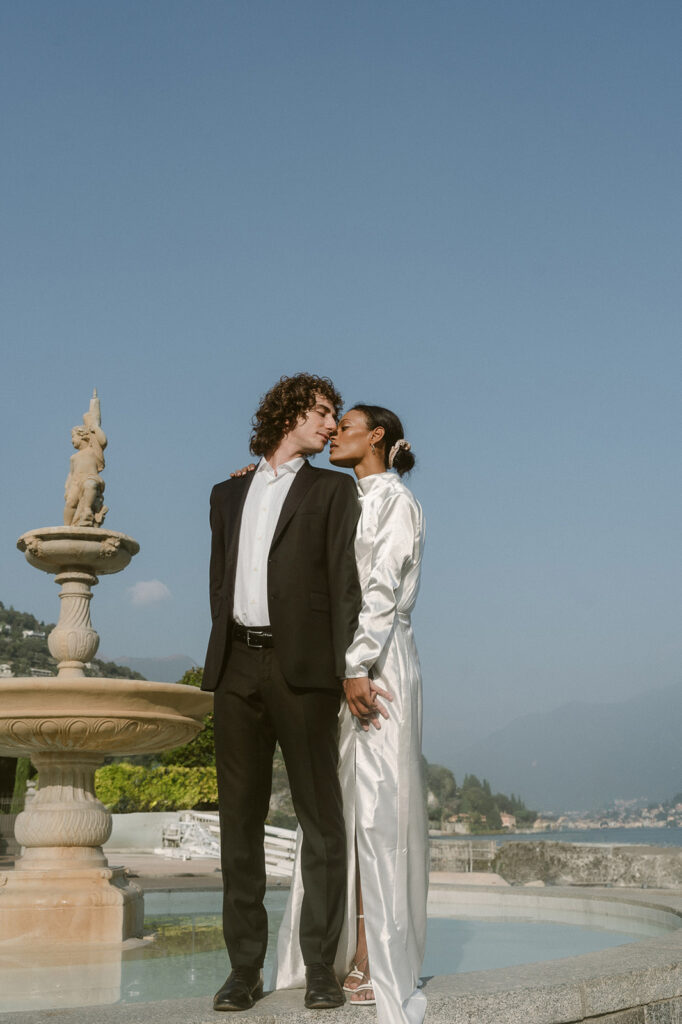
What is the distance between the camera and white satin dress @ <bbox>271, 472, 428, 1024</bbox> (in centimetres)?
329

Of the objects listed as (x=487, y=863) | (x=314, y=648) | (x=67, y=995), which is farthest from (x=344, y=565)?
(x=487, y=863)

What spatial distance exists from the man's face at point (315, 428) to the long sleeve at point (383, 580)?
1.25ft

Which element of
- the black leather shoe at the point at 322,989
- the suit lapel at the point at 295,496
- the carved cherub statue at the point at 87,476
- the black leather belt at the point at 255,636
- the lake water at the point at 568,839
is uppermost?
the carved cherub statue at the point at 87,476

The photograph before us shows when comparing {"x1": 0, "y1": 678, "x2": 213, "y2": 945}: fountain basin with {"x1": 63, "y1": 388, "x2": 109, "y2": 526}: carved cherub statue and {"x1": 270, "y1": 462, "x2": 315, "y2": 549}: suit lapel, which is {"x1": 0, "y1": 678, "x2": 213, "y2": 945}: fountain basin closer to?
{"x1": 63, "y1": 388, "x2": 109, "y2": 526}: carved cherub statue

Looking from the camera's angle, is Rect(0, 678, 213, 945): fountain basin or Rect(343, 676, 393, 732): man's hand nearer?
Rect(343, 676, 393, 732): man's hand

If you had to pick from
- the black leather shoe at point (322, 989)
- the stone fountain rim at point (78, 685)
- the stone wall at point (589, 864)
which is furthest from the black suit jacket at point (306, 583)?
the stone wall at point (589, 864)

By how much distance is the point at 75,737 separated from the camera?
636 centimetres

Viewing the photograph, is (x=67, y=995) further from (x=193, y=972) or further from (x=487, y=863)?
(x=487, y=863)

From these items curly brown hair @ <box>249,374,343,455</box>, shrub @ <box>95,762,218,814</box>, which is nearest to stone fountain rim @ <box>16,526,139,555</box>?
curly brown hair @ <box>249,374,343,455</box>

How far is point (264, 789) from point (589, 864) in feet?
25.2

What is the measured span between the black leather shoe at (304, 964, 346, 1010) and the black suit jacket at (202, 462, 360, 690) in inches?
36.8

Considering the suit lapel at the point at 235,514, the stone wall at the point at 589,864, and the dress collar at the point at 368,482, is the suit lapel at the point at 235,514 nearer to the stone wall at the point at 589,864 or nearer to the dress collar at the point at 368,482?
the dress collar at the point at 368,482

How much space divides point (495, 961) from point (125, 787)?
1191 inches

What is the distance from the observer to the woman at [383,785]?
10.8ft
